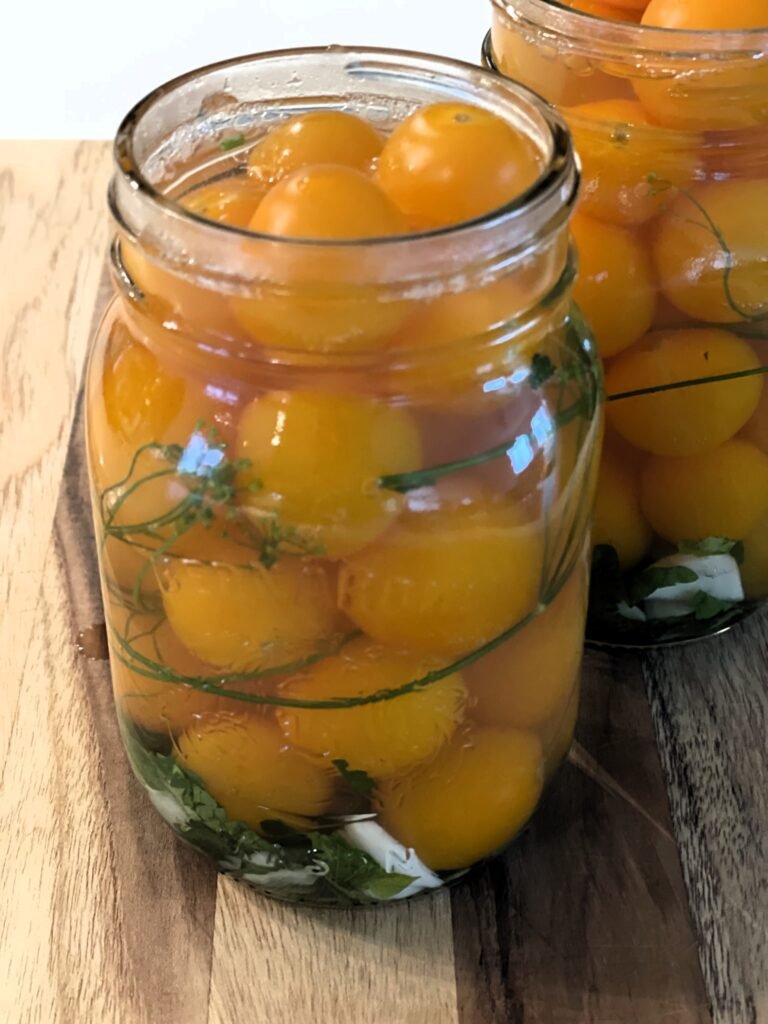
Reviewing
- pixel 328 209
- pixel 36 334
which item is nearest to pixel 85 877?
pixel 328 209

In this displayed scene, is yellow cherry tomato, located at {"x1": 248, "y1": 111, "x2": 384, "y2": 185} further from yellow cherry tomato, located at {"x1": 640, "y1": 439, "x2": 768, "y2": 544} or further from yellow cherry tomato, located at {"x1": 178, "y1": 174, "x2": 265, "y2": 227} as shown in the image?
yellow cherry tomato, located at {"x1": 640, "y1": 439, "x2": 768, "y2": 544}

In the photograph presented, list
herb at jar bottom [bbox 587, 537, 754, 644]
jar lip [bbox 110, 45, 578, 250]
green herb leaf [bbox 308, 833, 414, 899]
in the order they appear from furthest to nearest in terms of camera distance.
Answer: herb at jar bottom [bbox 587, 537, 754, 644]
green herb leaf [bbox 308, 833, 414, 899]
jar lip [bbox 110, 45, 578, 250]

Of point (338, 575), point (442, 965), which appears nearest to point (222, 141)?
point (338, 575)

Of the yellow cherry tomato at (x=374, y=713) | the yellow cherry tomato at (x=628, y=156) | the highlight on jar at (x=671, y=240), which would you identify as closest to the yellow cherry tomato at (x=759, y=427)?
the highlight on jar at (x=671, y=240)

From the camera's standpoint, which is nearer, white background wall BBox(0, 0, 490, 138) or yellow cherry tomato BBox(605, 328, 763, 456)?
yellow cherry tomato BBox(605, 328, 763, 456)

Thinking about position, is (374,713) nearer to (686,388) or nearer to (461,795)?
(461,795)

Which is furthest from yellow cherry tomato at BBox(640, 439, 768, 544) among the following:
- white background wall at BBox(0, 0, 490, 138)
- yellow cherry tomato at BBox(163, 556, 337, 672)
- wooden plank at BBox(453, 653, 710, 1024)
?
white background wall at BBox(0, 0, 490, 138)
